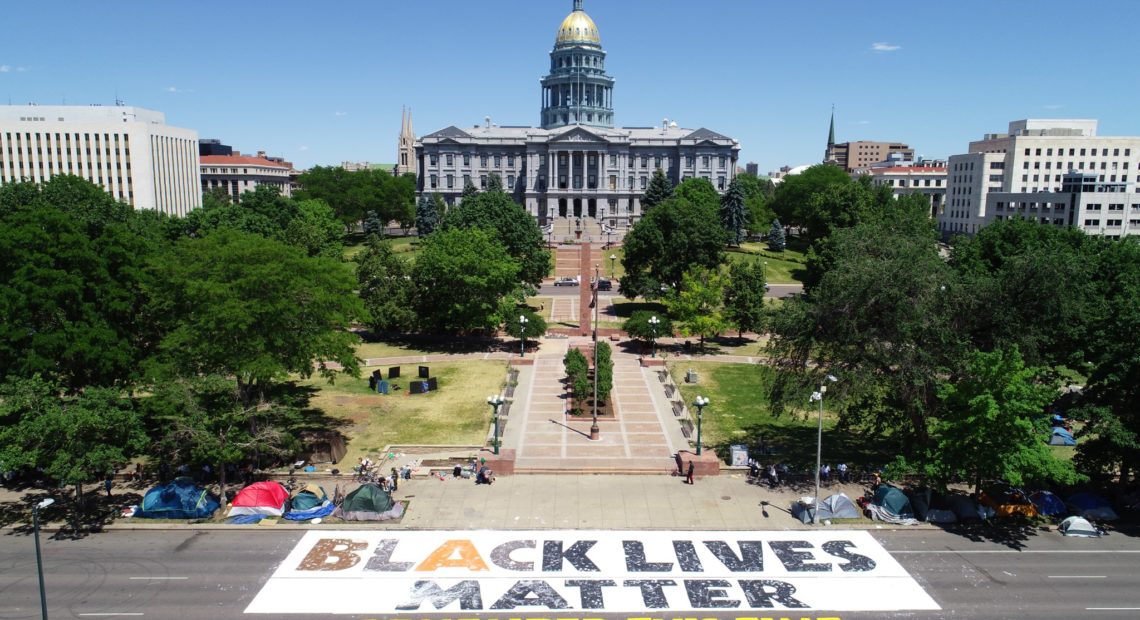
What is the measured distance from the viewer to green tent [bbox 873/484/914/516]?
30938mm

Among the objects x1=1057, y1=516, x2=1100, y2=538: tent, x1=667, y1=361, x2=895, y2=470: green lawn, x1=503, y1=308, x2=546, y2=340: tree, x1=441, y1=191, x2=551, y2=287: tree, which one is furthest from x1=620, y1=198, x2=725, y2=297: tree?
x1=1057, y1=516, x2=1100, y2=538: tent

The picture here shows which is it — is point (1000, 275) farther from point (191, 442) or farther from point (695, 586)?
point (191, 442)

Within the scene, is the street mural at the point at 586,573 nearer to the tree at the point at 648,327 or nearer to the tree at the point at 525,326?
the tree at the point at 648,327

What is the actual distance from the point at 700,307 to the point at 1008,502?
30.1 m

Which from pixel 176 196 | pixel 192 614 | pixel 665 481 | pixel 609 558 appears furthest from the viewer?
pixel 176 196

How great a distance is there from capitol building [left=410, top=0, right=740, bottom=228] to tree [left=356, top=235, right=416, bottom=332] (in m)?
79.3

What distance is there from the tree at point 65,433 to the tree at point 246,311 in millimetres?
4042

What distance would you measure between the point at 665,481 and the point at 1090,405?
1757 centimetres

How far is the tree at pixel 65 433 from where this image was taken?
28.0 m

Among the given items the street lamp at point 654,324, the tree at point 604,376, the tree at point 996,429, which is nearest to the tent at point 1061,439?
the tree at point 996,429

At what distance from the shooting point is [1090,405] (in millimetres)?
31547

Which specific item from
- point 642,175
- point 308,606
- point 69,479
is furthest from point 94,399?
point 642,175

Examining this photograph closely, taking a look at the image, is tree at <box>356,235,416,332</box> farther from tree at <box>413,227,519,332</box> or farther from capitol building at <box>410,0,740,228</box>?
capitol building at <box>410,0,740,228</box>

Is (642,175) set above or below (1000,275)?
above
